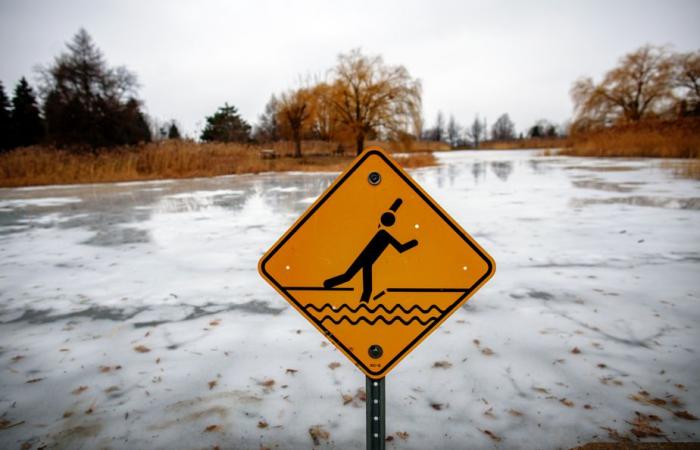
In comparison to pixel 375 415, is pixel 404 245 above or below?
above

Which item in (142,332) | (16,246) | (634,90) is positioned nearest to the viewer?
(142,332)

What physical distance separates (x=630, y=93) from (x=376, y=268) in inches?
1652

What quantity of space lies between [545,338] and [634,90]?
4058 centimetres

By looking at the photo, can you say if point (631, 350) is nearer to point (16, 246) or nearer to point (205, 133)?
point (16, 246)

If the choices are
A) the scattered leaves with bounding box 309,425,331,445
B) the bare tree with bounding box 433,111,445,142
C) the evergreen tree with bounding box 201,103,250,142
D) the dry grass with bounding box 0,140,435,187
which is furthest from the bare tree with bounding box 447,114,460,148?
the scattered leaves with bounding box 309,425,331,445

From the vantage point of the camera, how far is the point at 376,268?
1.36 meters

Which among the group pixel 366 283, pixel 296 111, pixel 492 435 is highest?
pixel 296 111

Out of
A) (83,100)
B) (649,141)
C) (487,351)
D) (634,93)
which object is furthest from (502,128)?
(487,351)

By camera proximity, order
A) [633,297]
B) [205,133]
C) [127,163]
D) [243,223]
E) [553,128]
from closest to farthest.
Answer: [633,297], [243,223], [127,163], [205,133], [553,128]

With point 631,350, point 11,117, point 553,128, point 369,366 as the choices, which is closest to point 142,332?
point 369,366

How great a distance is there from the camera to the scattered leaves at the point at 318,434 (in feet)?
5.89

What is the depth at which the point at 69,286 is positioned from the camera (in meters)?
3.92

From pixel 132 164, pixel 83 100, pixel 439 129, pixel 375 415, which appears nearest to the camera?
pixel 375 415

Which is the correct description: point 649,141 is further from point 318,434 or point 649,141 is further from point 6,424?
point 6,424
